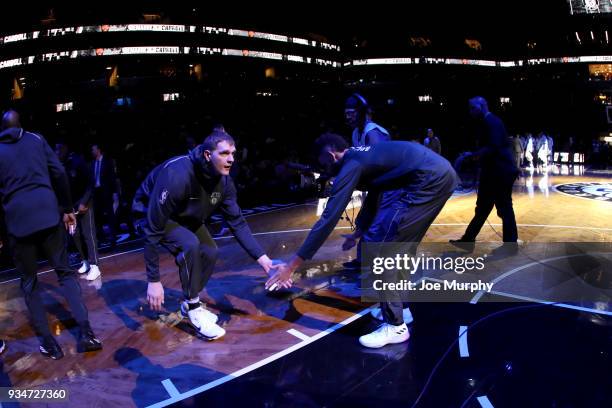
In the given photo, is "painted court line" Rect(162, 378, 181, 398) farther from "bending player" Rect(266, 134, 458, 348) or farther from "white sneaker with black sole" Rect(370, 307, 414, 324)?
"white sneaker with black sole" Rect(370, 307, 414, 324)

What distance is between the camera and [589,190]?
11266 millimetres

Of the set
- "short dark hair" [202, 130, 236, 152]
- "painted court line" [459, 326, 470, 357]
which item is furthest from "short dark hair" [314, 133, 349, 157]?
"painted court line" [459, 326, 470, 357]

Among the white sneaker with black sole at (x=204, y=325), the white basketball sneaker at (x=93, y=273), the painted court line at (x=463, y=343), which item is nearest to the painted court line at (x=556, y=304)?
the painted court line at (x=463, y=343)

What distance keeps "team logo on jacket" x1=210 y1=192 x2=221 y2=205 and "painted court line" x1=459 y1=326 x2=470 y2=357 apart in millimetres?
2071

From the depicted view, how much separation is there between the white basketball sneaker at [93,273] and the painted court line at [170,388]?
300 cm

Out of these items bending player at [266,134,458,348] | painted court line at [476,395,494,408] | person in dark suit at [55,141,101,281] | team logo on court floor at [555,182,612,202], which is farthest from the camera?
team logo on court floor at [555,182,612,202]

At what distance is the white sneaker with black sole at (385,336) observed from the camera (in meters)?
3.42

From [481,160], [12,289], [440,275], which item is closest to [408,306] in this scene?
[440,275]

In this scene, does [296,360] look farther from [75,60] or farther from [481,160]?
[75,60]

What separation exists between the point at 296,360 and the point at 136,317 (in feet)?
5.89

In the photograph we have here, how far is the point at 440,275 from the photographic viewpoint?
508 cm

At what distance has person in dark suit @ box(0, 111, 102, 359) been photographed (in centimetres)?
333

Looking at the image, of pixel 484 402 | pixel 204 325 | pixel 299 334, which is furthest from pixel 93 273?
pixel 484 402

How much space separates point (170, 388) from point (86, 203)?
3.20 meters
